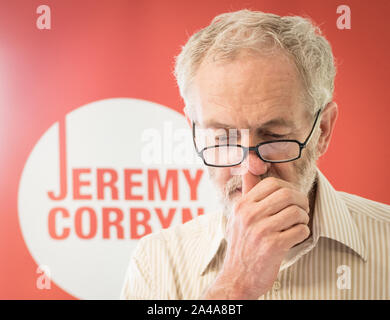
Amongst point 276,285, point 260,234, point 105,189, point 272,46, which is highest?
point 272,46

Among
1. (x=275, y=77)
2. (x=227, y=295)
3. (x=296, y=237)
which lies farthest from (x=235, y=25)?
(x=227, y=295)

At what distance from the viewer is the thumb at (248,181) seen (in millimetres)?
1586

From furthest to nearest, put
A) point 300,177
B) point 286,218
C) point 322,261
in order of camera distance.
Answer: point 322,261, point 300,177, point 286,218

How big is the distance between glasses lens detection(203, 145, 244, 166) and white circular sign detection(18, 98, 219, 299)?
1.29ft

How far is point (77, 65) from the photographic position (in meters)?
2.21

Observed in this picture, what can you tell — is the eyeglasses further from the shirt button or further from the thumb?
the shirt button

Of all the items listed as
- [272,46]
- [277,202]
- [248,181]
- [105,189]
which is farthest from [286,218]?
[105,189]

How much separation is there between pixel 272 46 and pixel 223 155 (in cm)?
42

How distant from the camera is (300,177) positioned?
1.63 meters

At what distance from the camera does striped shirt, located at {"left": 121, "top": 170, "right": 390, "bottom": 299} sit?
170 cm

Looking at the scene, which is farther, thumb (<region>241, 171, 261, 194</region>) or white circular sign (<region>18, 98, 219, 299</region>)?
white circular sign (<region>18, 98, 219, 299</region>)

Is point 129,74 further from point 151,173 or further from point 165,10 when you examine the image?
point 151,173

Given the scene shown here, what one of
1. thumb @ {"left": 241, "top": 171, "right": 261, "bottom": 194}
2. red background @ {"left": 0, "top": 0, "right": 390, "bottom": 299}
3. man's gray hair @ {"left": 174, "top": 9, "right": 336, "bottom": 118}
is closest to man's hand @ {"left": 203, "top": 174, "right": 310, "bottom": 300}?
thumb @ {"left": 241, "top": 171, "right": 261, "bottom": 194}

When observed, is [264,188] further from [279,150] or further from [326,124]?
[326,124]
